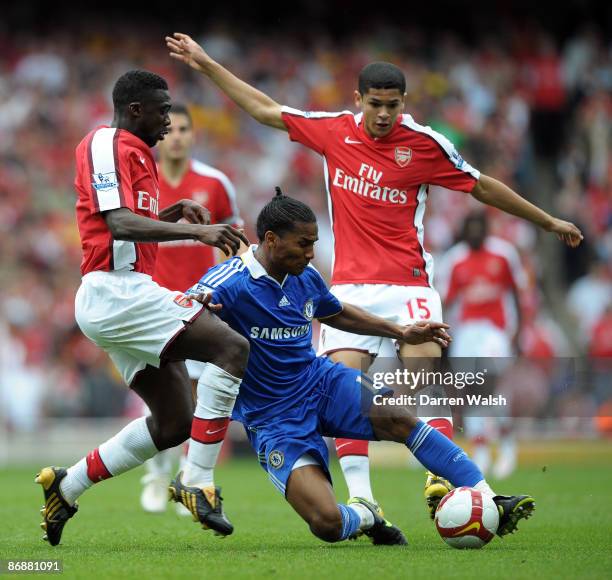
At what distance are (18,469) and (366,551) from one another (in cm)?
964

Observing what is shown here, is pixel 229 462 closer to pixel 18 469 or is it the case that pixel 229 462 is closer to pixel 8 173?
pixel 18 469

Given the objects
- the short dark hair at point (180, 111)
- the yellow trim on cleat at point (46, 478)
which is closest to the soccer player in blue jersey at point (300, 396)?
the yellow trim on cleat at point (46, 478)

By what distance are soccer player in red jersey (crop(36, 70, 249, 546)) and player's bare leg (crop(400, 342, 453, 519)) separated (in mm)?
1315

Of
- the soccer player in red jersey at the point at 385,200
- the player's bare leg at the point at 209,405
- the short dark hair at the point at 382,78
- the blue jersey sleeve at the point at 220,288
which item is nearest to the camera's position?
the player's bare leg at the point at 209,405

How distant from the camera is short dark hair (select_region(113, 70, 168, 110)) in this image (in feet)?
22.1

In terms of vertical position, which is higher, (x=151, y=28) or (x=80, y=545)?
(x=151, y=28)

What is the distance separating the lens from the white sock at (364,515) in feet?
21.3

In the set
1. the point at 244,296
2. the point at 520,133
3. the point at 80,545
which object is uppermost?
the point at 520,133

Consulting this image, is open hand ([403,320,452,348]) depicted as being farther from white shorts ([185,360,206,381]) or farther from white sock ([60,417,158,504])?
white shorts ([185,360,206,381])

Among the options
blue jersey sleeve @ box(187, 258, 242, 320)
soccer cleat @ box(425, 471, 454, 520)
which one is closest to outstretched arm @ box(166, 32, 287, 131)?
blue jersey sleeve @ box(187, 258, 242, 320)

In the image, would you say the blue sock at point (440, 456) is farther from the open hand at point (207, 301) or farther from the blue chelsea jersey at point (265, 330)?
the open hand at point (207, 301)

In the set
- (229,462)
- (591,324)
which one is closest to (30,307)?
(229,462)

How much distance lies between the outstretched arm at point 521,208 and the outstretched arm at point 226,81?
1358mm

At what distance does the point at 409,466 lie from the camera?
14.9 metres
